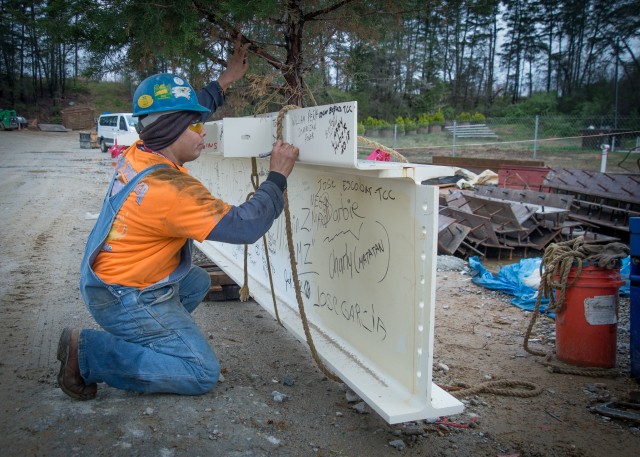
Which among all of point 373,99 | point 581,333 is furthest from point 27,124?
point 581,333

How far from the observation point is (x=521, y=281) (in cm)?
668

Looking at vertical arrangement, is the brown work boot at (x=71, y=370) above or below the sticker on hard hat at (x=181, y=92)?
below

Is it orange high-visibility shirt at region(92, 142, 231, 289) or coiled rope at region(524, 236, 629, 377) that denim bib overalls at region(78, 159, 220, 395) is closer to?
orange high-visibility shirt at region(92, 142, 231, 289)

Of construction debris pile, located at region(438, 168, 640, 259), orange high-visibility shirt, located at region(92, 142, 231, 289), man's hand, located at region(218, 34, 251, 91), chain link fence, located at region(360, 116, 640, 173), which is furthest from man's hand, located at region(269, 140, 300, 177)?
chain link fence, located at region(360, 116, 640, 173)

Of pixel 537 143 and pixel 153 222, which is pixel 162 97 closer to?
pixel 153 222

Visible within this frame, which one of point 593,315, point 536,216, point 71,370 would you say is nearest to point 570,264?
point 593,315

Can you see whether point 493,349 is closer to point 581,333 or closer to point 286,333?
point 581,333

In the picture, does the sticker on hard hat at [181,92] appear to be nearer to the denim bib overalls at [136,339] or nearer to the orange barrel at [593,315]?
the denim bib overalls at [136,339]

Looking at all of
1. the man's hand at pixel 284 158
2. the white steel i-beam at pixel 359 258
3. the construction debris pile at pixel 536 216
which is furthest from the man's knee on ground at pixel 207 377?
the construction debris pile at pixel 536 216

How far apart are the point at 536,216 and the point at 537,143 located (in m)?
20.5

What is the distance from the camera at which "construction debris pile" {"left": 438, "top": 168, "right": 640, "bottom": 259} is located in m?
8.93

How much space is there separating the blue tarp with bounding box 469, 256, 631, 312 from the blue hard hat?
4.50 m

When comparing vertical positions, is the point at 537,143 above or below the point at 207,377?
above

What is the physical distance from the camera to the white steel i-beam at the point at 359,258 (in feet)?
8.77
